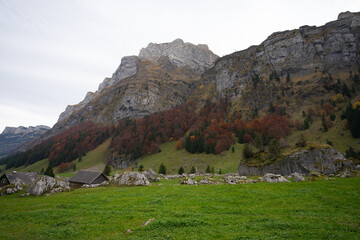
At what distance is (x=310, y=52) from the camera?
509 ft

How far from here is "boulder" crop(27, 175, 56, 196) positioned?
3125 centimetres

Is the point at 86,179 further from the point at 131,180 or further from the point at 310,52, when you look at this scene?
the point at 310,52

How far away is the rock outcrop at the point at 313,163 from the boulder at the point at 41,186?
165 feet

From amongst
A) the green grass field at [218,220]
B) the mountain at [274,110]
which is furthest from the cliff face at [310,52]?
the green grass field at [218,220]

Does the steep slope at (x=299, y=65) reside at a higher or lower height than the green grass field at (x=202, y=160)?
higher

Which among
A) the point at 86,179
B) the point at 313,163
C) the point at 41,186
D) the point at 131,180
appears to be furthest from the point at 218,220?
the point at 86,179

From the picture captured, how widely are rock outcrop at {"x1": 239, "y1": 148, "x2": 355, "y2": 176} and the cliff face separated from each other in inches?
5686

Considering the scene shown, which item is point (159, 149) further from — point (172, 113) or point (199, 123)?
point (172, 113)


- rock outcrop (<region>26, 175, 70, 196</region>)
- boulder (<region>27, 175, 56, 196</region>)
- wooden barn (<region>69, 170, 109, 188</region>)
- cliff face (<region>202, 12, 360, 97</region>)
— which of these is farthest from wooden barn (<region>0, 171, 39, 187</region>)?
cliff face (<region>202, 12, 360, 97</region>)

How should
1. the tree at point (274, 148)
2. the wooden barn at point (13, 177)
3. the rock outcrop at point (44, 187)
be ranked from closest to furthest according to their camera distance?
the rock outcrop at point (44, 187), the tree at point (274, 148), the wooden barn at point (13, 177)

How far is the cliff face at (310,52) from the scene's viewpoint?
465 feet

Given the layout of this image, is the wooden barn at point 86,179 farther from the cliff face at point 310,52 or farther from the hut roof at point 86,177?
the cliff face at point 310,52

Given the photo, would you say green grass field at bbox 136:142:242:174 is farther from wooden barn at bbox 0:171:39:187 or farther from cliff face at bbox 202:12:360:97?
cliff face at bbox 202:12:360:97

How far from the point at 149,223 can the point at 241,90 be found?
18373 centimetres
